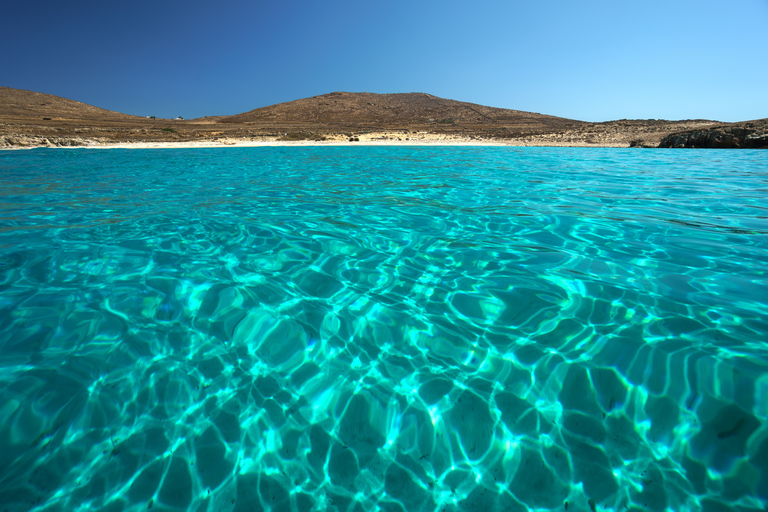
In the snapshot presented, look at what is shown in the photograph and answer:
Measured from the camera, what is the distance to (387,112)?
2160 inches

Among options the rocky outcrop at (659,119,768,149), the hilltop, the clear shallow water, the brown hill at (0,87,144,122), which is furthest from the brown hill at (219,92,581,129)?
the clear shallow water

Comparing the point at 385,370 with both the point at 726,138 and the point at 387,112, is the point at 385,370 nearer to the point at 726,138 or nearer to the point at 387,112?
the point at 726,138

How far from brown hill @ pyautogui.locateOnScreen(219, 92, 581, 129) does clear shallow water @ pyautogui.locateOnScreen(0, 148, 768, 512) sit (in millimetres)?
44275

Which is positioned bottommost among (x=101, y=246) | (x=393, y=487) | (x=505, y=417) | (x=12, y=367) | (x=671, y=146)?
(x=393, y=487)

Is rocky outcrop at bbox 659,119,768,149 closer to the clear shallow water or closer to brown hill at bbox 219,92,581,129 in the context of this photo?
the clear shallow water

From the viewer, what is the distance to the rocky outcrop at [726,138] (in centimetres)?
1552

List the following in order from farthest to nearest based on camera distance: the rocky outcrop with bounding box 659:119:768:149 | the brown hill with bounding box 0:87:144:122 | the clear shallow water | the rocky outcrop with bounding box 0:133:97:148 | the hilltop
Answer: the brown hill with bounding box 0:87:144:122 → the hilltop → the rocky outcrop with bounding box 0:133:97:148 → the rocky outcrop with bounding box 659:119:768:149 → the clear shallow water

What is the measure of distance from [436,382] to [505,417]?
40 cm

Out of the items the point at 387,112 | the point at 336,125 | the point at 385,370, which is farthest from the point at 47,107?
the point at 385,370

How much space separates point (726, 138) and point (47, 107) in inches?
2594

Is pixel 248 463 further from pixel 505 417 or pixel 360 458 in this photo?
pixel 505 417

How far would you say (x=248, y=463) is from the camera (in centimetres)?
154

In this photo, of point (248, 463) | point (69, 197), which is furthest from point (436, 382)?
point (69, 197)

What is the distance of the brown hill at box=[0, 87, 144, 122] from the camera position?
3600 centimetres
